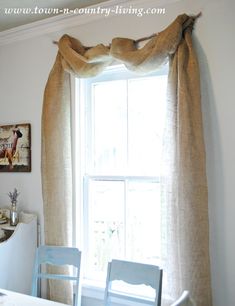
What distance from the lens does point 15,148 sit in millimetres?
3023

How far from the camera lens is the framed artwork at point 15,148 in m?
2.96

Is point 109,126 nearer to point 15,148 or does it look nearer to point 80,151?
point 80,151

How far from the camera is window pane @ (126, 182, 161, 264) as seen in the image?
2486 millimetres

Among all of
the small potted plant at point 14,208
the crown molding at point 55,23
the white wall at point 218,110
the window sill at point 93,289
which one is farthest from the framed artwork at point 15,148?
the white wall at point 218,110

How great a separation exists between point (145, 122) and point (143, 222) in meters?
0.73

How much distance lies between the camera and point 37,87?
293cm

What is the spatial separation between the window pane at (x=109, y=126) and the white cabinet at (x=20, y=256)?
0.74 meters

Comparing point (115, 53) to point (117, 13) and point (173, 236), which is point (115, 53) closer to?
point (117, 13)

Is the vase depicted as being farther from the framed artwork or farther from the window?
the window

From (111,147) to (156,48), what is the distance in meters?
0.84

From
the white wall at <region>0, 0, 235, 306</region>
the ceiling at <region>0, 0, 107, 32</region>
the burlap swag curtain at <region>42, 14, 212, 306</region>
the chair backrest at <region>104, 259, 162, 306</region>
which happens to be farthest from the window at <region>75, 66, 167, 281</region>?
the chair backrest at <region>104, 259, 162, 306</region>

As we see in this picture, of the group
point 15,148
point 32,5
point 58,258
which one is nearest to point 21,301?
point 58,258

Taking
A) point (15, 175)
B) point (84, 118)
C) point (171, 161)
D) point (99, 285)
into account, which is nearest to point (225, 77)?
point (171, 161)

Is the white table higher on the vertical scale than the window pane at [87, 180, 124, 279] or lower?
lower
